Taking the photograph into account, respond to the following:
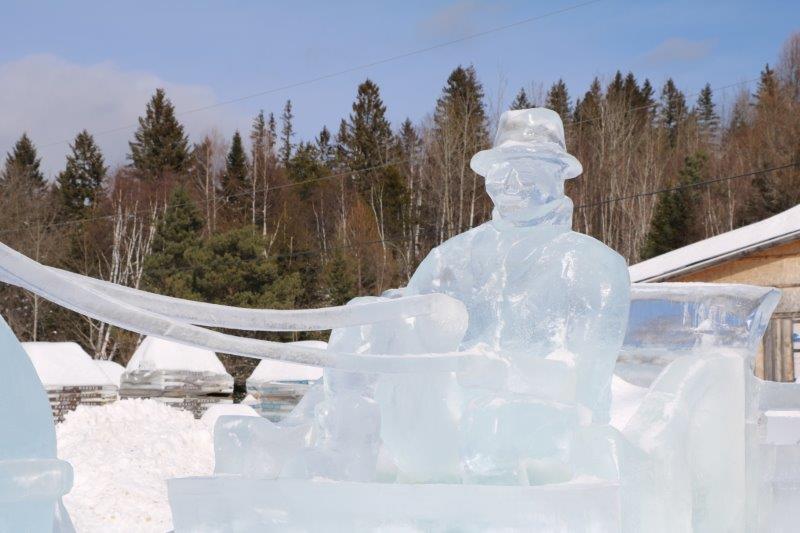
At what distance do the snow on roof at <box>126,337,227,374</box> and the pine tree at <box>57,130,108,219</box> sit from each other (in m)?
20.3

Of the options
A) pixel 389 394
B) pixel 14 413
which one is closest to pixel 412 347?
pixel 389 394

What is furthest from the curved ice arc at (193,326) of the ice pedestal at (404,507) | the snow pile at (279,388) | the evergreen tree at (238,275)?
the evergreen tree at (238,275)

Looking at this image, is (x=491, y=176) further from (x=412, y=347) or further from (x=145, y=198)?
(x=145, y=198)

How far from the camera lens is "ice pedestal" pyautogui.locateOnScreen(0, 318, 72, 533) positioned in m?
1.87

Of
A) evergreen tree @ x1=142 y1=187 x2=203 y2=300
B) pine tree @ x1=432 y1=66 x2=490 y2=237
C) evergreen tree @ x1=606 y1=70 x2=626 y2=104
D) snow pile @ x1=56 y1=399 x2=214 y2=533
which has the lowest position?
snow pile @ x1=56 y1=399 x2=214 y2=533

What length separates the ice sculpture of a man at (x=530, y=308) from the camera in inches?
96.8

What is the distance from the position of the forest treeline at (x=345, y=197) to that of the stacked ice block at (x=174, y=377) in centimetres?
905

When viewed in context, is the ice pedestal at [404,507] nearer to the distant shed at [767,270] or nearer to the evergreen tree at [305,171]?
the distant shed at [767,270]

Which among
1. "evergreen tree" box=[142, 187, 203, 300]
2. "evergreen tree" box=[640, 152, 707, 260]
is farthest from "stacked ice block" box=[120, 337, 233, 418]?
"evergreen tree" box=[640, 152, 707, 260]

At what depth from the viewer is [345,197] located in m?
31.3

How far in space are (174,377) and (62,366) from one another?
1.81m

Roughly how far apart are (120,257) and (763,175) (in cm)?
1759

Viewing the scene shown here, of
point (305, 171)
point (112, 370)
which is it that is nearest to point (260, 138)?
point (305, 171)

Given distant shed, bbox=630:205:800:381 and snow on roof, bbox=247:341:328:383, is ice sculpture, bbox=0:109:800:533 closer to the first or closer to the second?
distant shed, bbox=630:205:800:381
